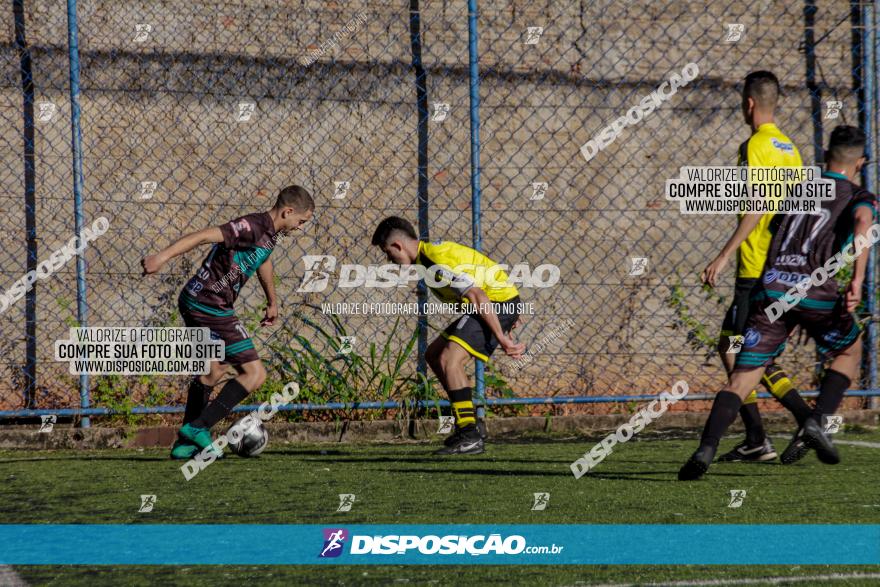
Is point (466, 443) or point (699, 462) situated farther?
point (466, 443)

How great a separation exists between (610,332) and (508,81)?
216 cm

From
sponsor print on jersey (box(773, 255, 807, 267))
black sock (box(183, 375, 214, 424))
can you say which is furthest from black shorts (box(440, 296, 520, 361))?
sponsor print on jersey (box(773, 255, 807, 267))

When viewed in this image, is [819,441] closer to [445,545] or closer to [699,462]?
[699,462]

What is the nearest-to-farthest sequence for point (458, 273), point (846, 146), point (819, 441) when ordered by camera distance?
point (819, 441) → point (846, 146) → point (458, 273)

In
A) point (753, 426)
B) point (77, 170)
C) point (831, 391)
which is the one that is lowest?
point (753, 426)

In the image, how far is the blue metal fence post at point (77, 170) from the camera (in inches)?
304

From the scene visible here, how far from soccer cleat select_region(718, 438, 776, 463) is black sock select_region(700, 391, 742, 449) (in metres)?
1.01

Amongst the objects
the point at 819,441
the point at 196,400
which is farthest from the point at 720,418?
the point at 196,400

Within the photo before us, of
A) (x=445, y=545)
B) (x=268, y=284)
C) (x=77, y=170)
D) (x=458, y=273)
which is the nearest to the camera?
(x=445, y=545)

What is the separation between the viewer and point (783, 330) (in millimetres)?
5461

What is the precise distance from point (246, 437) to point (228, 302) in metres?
0.87

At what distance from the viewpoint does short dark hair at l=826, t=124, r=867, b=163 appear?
5762 mm

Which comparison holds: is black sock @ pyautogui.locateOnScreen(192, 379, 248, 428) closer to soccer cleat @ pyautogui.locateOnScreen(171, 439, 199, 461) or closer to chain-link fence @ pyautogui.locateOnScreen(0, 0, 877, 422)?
soccer cleat @ pyautogui.locateOnScreen(171, 439, 199, 461)

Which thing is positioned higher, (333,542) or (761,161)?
(761,161)
